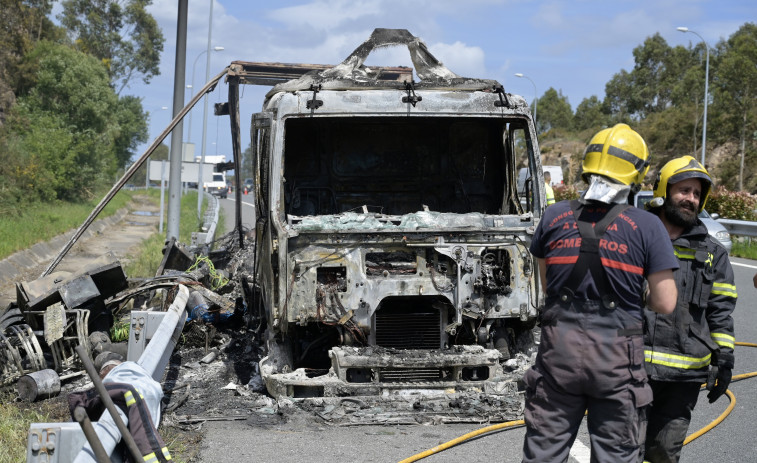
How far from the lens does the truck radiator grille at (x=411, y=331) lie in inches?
264

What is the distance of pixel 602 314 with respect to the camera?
3.39 metres

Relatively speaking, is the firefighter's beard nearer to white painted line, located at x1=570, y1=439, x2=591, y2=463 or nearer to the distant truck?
white painted line, located at x1=570, y1=439, x2=591, y2=463

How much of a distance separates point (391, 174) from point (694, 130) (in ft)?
116

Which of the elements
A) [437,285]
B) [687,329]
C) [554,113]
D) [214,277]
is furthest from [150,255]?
[554,113]

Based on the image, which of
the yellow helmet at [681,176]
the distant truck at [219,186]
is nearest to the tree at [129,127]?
the distant truck at [219,186]

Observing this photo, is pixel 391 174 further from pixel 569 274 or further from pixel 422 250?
pixel 569 274

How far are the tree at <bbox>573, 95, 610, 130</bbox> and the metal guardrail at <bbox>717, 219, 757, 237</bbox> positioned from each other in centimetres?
3528

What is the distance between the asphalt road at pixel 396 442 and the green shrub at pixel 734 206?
16.8 m

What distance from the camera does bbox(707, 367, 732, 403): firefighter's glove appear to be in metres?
3.89

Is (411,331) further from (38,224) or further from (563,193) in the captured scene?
(563,193)

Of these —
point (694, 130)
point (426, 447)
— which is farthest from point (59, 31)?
point (426, 447)

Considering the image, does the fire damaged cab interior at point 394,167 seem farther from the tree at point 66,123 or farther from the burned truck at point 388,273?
the tree at point 66,123

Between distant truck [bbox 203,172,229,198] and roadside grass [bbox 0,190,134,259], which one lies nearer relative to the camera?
roadside grass [bbox 0,190,134,259]

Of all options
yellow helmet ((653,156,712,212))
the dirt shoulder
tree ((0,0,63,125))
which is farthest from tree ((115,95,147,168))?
yellow helmet ((653,156,712,212))
